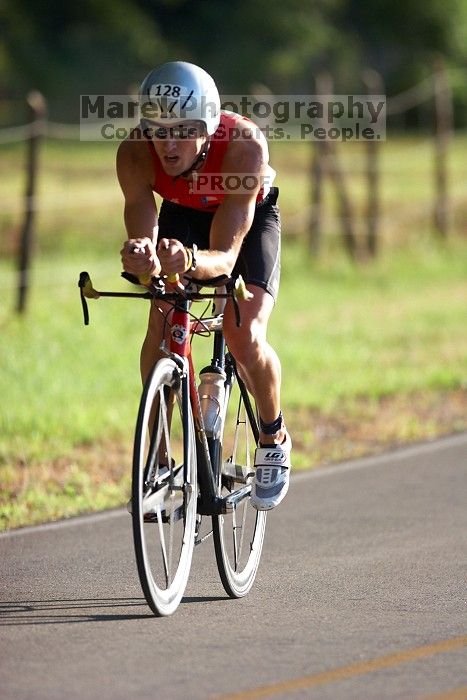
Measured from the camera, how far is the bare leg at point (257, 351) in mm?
6676

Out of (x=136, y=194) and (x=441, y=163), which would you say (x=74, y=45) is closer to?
(x=441, y=163)

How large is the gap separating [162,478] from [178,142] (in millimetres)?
1415

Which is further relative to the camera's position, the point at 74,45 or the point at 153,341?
the point at 74,45

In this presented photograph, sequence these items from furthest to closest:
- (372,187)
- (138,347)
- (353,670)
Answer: (372,187) → (138,347) → (353,670)

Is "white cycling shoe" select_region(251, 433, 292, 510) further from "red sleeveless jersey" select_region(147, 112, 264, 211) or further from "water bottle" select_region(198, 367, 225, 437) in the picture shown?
"red sleeveless jersey" select_region(147, 112, 264, 211)

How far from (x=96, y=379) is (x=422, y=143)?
25.9 m

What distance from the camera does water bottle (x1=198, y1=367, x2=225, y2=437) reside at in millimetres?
6730

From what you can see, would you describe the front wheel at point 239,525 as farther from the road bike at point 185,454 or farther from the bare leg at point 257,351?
the bare leg at point 257,351

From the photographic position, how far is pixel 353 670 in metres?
5.55

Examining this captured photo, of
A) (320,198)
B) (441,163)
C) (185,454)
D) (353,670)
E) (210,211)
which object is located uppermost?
(441,163)

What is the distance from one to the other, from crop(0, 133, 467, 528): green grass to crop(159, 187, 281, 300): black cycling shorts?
2390 millimetres

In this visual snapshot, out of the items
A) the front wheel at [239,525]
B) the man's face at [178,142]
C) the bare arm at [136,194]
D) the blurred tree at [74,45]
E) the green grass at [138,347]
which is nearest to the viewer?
the man's face at [178,142]

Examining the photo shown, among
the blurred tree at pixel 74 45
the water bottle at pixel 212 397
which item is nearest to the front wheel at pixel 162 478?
the water bottle at pixel 212 397

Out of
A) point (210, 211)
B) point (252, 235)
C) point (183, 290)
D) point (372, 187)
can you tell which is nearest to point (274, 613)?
point (183, 290)
